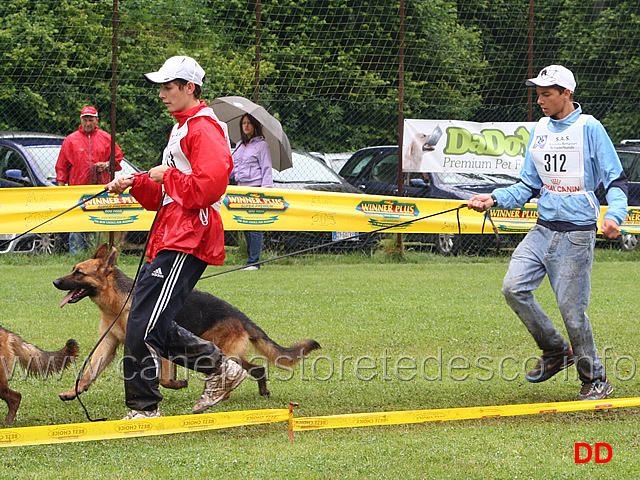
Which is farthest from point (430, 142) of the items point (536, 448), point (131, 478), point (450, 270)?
point (131, 478)

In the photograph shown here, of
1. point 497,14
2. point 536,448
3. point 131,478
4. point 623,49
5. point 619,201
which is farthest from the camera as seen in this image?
point 497,14

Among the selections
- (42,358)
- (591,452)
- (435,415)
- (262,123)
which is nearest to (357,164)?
(262,123)

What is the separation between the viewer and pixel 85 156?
11898 mm

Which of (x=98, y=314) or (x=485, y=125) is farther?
(x=485, y=125)

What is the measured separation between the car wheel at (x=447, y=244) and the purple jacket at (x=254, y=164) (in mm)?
3191

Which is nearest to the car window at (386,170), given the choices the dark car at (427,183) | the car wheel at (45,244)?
the dark car at (427,183)

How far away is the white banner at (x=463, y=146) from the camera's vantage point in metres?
12.9

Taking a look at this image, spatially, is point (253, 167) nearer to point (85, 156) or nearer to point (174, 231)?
point (85, 156)

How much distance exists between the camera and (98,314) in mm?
8633

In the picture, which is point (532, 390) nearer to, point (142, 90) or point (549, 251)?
point (549, 251)

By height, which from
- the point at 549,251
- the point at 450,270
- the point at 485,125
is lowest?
the point at 450,270

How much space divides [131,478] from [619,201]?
3261 mm

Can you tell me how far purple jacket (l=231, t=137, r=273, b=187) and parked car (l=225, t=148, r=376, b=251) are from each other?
107 cm

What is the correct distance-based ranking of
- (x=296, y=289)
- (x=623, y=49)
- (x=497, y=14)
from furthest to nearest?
(x=497, y=14), (x=623, y=49), (x=296, y=289)
